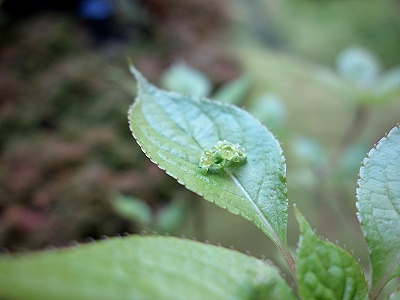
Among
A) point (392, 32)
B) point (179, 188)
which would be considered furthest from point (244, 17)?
point (179, 188)

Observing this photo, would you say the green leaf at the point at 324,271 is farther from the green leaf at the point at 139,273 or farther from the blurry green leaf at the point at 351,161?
the blurry green leaf at the point at 351,161

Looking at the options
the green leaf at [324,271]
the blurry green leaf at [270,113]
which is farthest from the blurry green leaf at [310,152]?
the green leaf at [324,271]

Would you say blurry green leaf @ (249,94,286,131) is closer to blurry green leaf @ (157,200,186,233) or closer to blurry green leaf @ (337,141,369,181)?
blurry green leaf @ (337,141,369,181)

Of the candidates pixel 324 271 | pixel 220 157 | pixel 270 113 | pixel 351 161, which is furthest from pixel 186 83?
pixel 324 271

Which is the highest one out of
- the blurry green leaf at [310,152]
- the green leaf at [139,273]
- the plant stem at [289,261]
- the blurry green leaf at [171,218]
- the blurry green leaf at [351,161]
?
the green leaf at [139,273]

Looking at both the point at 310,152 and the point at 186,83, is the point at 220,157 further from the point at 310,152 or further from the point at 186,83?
the point at 310,152

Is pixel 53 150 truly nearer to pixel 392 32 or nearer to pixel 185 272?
pixel 185 272
